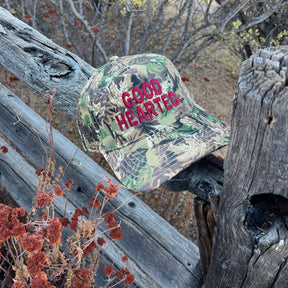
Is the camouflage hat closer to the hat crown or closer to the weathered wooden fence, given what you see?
the hat crown

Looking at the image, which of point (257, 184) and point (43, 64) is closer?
point (257, 184)

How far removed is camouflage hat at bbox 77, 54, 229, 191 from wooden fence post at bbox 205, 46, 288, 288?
418 mm

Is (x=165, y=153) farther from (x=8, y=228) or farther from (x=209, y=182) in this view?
(x=8, y=228)

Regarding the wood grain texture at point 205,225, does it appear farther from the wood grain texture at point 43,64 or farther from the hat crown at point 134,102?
the wood grain texture at point 43,64

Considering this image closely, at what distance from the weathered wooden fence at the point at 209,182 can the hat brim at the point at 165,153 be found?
0.09m

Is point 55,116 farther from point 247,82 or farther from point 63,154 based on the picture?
point 247,82

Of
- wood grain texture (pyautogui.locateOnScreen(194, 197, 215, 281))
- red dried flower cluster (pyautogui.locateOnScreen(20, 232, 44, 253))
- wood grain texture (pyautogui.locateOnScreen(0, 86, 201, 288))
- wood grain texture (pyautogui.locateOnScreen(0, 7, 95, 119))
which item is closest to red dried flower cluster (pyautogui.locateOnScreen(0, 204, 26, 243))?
red dried flower cluster (pyautogui.locateOnScreen(20, 232, 44, 253))

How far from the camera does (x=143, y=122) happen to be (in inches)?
61.2

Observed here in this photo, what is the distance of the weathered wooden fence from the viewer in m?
0.88

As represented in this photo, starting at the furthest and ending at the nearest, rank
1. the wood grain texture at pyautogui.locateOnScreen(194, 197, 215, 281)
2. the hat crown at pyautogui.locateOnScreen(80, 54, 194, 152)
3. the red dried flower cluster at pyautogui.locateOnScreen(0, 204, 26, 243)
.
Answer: the hat crown at pyautogui.locateOnScreen(80, 54, 194, 152) → the wood grain texture at pyautogui.locateOnScreen(194, 197, 215, 281) → the red dried flower cluster at pyautogui.locateOnScreen(0, 204, 26, 243)

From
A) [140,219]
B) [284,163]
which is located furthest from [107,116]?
[284,163]

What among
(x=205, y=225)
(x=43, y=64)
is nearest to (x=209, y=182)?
(x=205, y=225)

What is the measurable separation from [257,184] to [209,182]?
40 centimetres

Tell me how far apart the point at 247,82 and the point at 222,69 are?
539 centimetres
